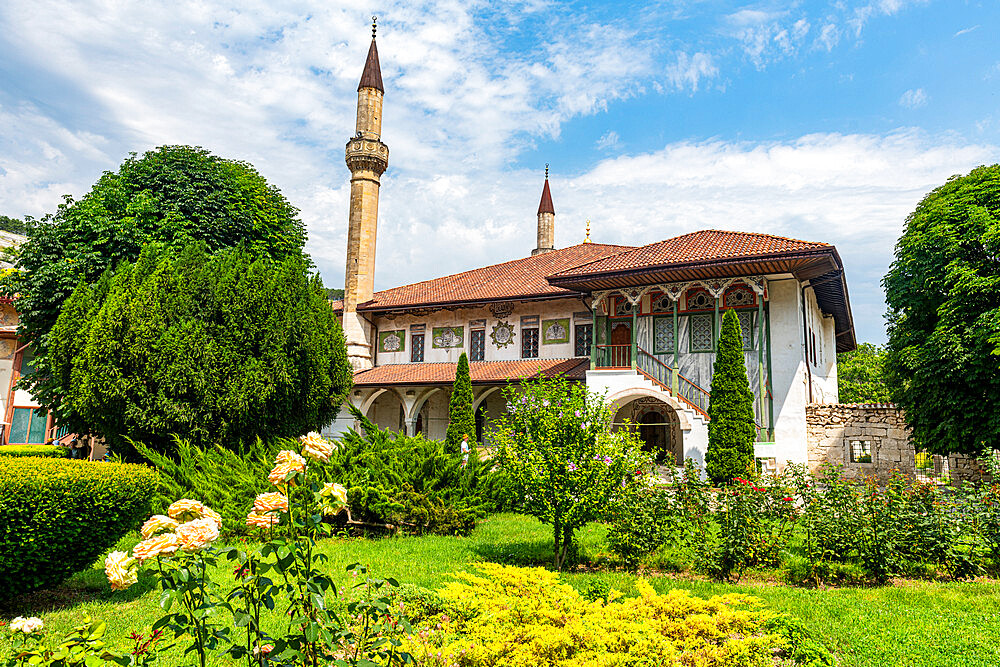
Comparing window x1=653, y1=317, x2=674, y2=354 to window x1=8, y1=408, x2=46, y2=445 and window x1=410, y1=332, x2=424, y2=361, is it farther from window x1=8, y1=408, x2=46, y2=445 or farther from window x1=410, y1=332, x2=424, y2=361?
window x1=8, y1=408, x2=46, y2=445

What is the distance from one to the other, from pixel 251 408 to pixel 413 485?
3.49 meters

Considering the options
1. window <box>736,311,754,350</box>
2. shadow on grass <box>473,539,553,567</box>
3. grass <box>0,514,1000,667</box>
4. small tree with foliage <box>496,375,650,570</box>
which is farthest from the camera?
window <box>736,311,754,350</box>

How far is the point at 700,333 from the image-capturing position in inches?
677

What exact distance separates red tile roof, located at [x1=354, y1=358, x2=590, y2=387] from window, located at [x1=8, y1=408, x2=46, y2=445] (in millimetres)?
10996

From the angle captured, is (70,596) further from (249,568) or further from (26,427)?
(26,427)

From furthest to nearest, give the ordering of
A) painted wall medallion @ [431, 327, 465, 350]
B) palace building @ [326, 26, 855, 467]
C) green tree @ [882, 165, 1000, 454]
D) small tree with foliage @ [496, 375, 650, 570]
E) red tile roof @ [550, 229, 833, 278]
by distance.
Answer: painted wall medallion @ [431, 327, 465, 350] → palace building @ [326, 26, 855, 467] → red tile roof @ [550, 229, 833, 278] → green tree @ [882, 165, 1000, 454] → small tree with foliage @ [496, 375, 650, 570]

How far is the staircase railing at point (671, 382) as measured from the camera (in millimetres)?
15562

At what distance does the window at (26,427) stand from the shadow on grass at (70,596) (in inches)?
750

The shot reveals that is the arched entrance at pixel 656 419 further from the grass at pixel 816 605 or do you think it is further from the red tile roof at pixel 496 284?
the grass at pixel 816 605

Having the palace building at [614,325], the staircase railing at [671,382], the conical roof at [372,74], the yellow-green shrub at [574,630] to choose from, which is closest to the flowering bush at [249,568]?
the yellow-green shrub at [574,630]

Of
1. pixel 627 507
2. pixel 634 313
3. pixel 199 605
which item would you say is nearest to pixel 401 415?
pixel 634 313

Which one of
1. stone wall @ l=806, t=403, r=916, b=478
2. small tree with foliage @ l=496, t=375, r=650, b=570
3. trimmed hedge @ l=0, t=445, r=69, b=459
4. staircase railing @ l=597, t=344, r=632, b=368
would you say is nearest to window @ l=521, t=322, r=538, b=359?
staircase railing @ l=597, t=344, r=632, b=368

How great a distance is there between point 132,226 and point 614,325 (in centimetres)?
1210

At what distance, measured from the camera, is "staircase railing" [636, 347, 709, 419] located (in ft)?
51.1
